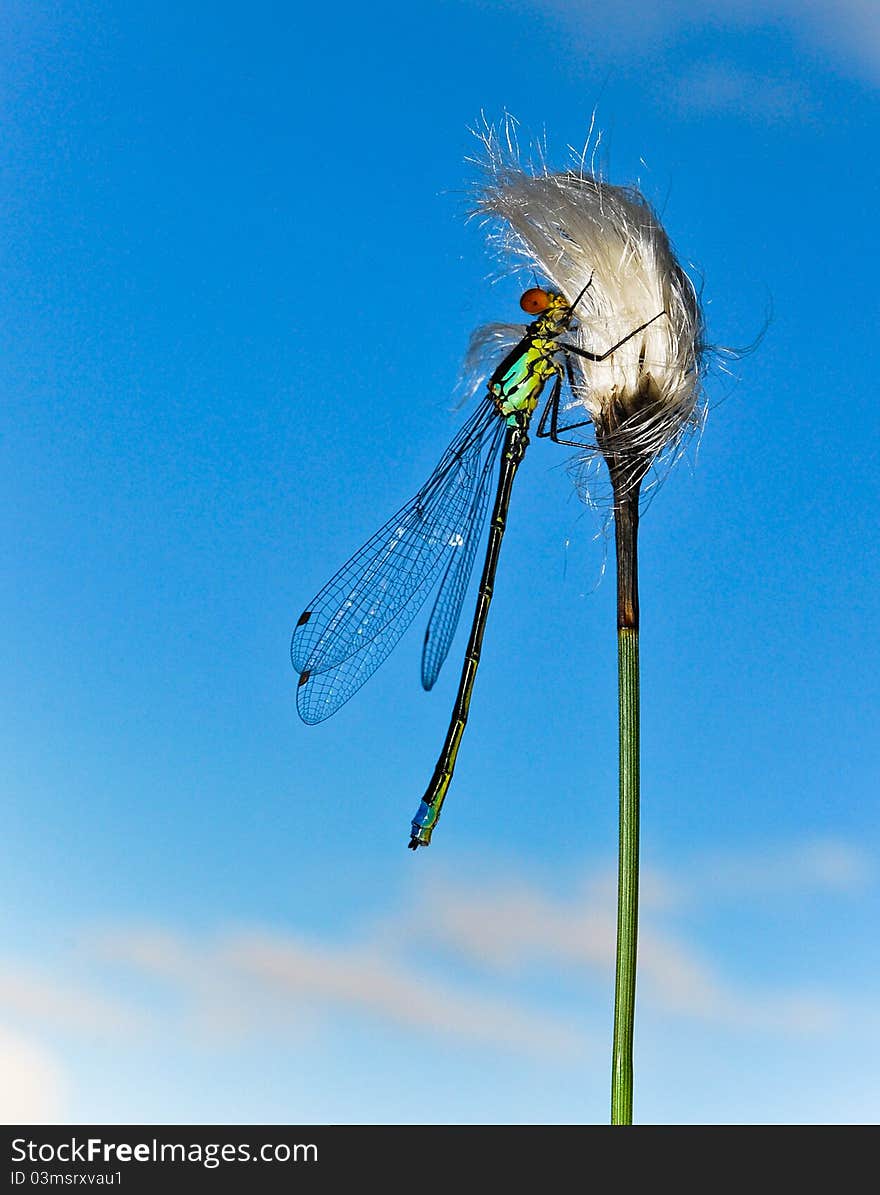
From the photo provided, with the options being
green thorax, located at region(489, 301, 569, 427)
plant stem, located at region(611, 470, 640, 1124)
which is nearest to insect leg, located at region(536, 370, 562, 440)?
green thorax, located at region(489, 301, 569, 427)

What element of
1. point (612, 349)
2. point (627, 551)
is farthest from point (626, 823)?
point (612, 349)

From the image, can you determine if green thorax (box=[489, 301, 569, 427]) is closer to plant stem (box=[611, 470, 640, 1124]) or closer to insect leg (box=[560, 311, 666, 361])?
insect leg (box=[560, 311, 666, 361])

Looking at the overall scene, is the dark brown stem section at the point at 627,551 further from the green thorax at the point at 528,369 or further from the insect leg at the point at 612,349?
the green thorax at the point at 528,369

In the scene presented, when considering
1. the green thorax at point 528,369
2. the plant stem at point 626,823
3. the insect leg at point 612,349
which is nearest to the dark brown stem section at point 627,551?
the plant stem at point 626,823

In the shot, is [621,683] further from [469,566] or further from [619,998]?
[469,566]

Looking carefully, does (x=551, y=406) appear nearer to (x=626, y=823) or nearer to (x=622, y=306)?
(x=622, y=306)

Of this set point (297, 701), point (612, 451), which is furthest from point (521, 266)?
point (297, 701)
